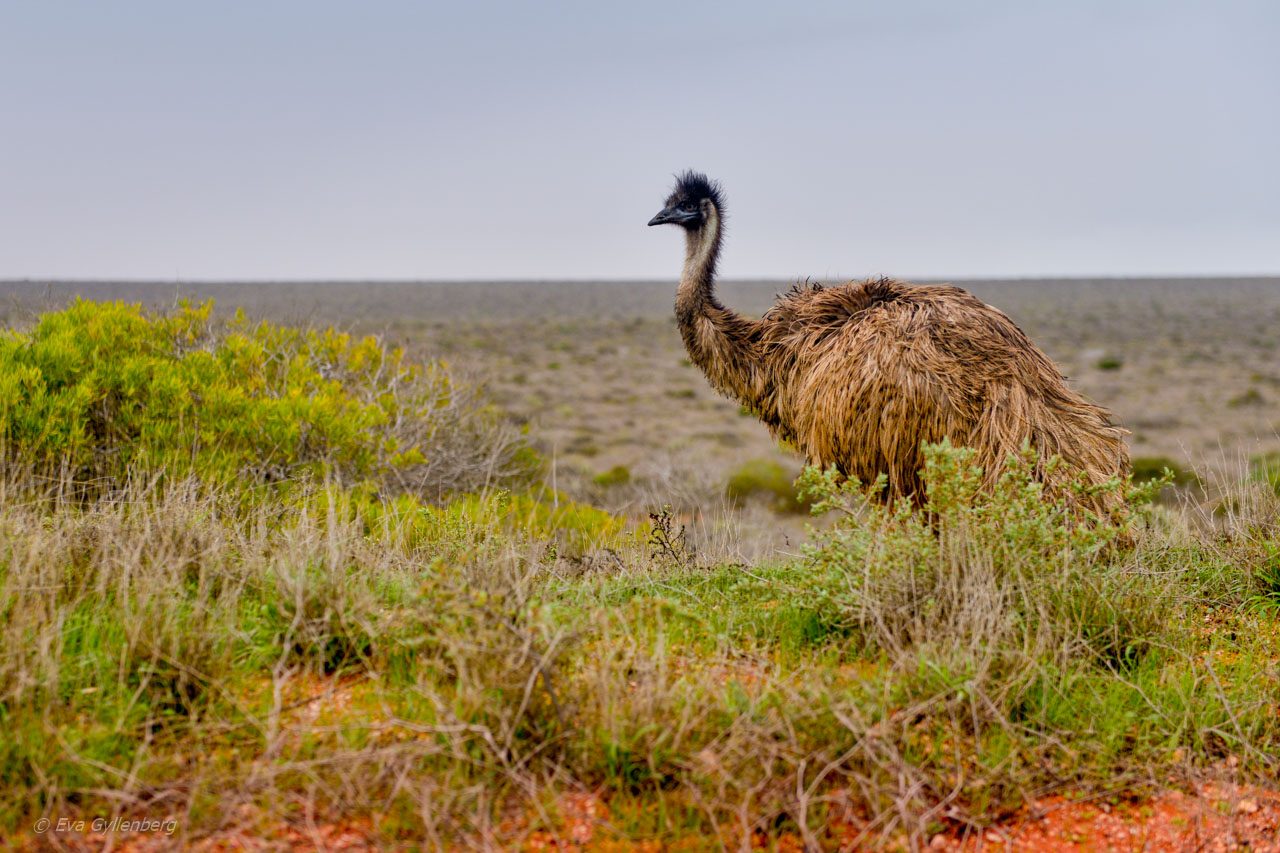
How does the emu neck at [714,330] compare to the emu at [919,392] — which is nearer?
the emu at [919,392]

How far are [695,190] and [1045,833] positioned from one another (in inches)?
208

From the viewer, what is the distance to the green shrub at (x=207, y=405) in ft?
21.5

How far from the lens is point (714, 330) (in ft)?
23.2

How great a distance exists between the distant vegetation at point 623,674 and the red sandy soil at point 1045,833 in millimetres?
39

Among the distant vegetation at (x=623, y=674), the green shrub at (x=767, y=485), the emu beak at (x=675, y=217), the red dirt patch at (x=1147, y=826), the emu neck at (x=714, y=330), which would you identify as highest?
the emu beak at (x=675, y=217)

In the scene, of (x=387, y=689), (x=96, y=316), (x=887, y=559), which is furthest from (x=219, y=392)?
(x=887, y=559)

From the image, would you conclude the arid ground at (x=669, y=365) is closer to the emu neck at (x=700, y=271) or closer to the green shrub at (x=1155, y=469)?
the green shrub at (x=1155, y=469)

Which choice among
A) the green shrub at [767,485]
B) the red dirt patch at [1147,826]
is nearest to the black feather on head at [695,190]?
the red dirt patch at [1147,826]

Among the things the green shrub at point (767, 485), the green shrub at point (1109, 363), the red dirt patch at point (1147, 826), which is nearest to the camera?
the red dirt patch at point (1147, 826)

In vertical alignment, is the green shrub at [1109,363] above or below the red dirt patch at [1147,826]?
below

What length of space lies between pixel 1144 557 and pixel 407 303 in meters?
51.4

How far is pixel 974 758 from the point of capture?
3.50 meters

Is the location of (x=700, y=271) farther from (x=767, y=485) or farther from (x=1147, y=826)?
(x=767, y=485)

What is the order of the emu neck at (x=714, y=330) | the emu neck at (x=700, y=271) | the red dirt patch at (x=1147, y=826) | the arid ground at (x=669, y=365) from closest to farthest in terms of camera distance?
the red dirt patch at (x=1147, y=826)
the emu neck at (x=714, y=330)
the emu neck at (x=700, y=271)
the arid ground at (x=669, y=365)
